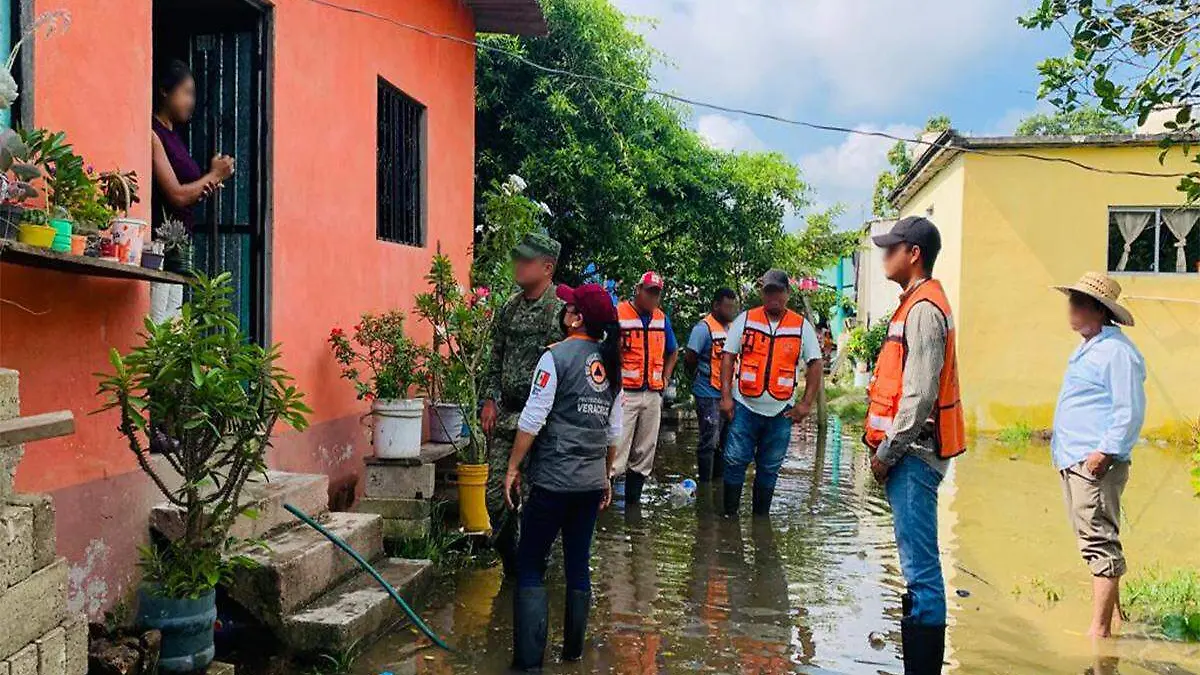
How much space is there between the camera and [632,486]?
8.55 m

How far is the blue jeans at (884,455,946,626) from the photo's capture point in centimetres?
419

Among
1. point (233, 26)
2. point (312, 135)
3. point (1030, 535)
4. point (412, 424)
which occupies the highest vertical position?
point (233, 26)

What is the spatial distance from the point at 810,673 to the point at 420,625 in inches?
74.8

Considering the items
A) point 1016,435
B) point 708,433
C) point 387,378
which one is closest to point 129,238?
point 387,378

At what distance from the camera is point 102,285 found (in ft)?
13.5

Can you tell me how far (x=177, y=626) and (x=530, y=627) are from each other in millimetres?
1474

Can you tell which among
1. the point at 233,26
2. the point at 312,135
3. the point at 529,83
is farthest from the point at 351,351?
the point at 529,83

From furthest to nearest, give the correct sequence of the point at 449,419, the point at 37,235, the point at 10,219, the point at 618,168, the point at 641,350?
the point at 618,168
the point at 641,350
the point at 449,419
the point at 37,235
the point at 10,219

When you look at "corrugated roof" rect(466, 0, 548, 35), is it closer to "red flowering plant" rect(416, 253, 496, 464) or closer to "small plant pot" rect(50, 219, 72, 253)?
"red flowering plant" rect(416, 253, 496, 464)

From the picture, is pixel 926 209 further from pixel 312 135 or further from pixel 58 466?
pixel 58 466

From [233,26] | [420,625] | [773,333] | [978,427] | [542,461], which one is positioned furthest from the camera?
[978,427]

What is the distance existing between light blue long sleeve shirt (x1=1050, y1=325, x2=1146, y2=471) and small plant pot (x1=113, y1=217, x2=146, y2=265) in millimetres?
4471

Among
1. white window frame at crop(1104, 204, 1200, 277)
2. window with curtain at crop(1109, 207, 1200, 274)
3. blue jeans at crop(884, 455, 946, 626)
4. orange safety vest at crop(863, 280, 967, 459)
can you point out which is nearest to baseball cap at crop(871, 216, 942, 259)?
orange safety vest at crop(863, 280, 967, 459)

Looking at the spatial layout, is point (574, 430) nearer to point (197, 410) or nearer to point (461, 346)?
point (197, 410)
